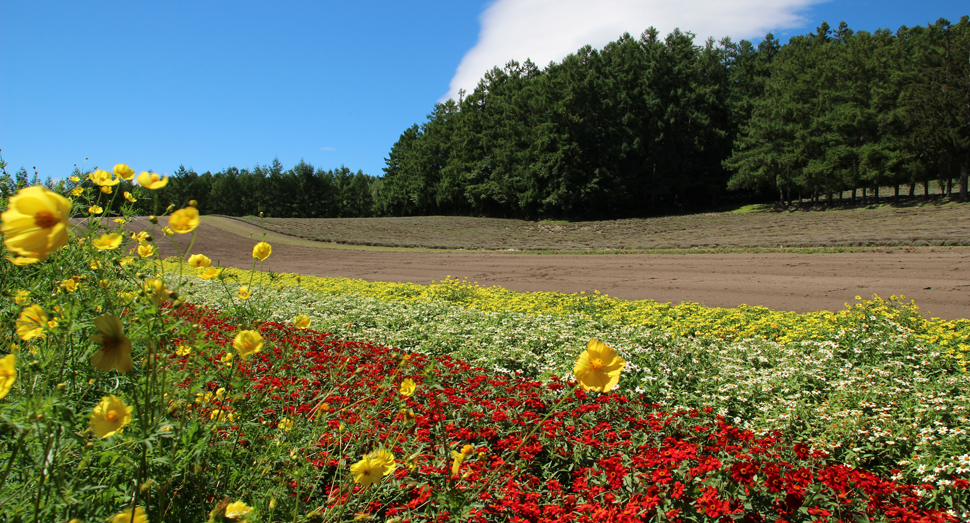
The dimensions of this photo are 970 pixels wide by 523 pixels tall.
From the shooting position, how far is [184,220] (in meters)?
1.16

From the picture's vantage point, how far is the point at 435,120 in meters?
52.8

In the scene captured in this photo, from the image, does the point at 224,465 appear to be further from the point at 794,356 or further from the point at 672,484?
the point at 794,356

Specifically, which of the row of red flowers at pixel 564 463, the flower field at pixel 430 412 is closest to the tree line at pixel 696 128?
the flower field at pixel 430 412

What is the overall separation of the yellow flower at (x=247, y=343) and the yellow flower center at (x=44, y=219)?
0.65m

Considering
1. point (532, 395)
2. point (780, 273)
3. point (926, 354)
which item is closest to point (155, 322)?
point (532, 395)

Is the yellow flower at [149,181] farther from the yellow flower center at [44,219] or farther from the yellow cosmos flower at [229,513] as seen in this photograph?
the yellow cosmos flower at [229,513]

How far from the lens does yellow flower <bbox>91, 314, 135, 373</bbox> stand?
888mm

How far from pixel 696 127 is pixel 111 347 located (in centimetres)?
4464

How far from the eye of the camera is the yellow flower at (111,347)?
0.89m

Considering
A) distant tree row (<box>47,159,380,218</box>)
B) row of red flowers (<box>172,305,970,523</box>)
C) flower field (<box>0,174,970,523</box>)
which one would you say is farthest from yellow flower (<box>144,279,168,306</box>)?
distant tree row (<box>47,159,380,218</box>)

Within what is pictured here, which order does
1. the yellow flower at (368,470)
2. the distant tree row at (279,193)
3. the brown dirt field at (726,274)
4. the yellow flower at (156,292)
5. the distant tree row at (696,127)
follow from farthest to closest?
the distant tree row at (279,193), the distant tree row at (696,127), the brown dirt field at (726,274), the yellow flower at (368,470), the yellow flower at (156,292)

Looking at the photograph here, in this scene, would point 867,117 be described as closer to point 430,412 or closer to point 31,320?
point 430,412

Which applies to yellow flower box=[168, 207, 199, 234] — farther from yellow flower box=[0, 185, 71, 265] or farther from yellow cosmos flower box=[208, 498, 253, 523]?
yellow cosmos flower box=[208, 498, 253, 523]

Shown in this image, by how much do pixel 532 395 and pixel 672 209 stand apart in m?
40.6
